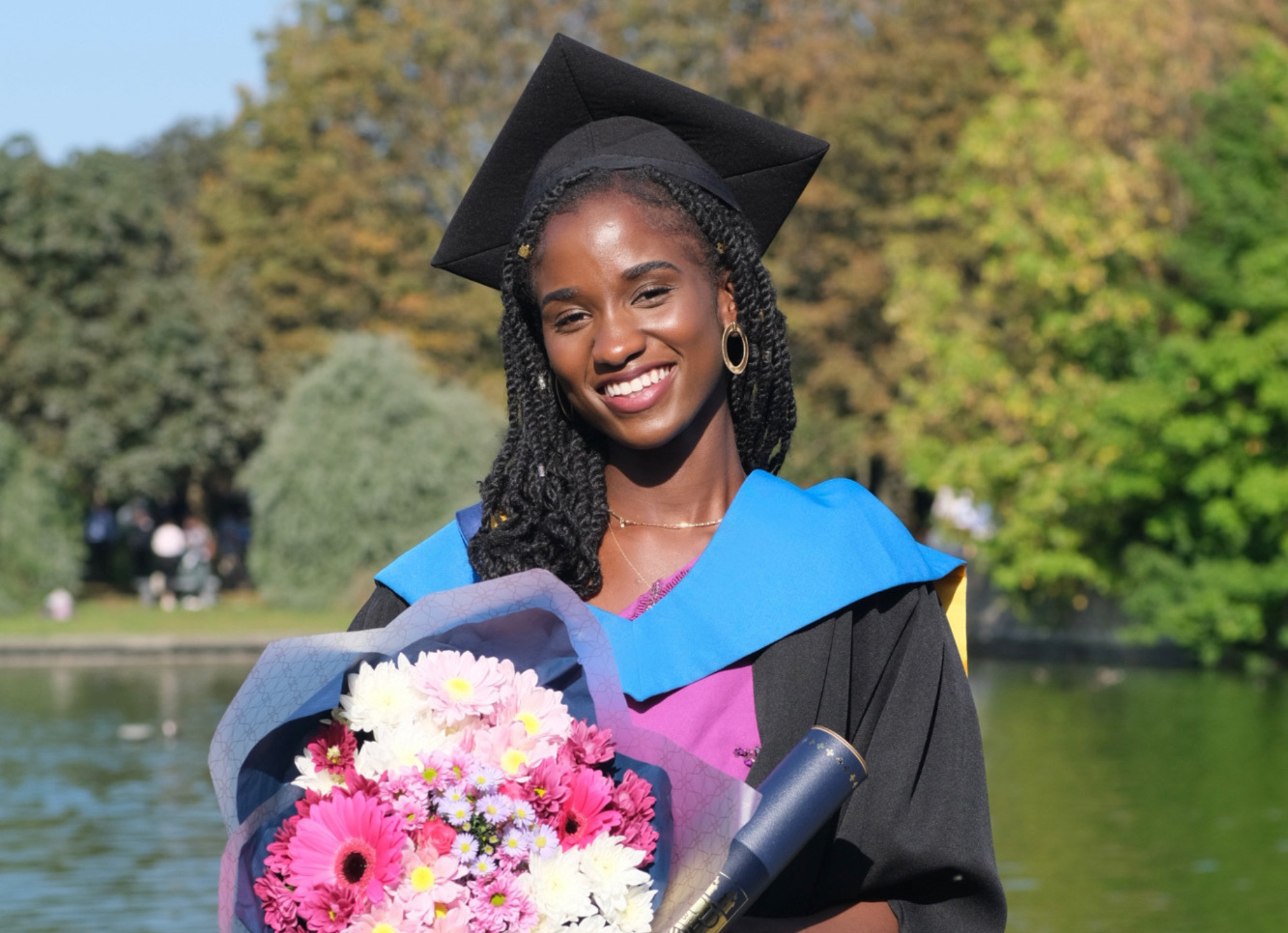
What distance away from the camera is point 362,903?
202cm

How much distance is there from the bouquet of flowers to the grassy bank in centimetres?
2208

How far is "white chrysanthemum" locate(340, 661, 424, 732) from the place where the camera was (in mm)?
2127

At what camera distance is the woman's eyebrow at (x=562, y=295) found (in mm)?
2506

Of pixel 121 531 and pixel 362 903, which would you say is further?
pixel 121 531

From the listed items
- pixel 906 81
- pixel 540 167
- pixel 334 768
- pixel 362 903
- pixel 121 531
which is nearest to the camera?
pixel 362 903

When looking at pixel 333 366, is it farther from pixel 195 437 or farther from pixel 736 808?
pixel 736 808

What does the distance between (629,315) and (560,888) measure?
0.77 meters

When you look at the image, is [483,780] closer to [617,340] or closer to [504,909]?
[504,909]

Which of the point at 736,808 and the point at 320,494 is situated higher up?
the point at 736,808

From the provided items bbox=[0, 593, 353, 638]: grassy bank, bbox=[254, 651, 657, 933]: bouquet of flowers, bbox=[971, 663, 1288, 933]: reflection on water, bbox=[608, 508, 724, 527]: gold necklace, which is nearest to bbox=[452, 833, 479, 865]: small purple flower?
bbox=[254, 651, 657, 933]: bouquet of flowers

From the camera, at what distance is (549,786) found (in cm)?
206

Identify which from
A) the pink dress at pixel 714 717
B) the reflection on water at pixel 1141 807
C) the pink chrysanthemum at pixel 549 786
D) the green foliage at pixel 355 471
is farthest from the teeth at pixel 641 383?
the green foliage at pixel 355 471

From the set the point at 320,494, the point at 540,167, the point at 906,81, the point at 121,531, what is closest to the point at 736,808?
the point at 540,167

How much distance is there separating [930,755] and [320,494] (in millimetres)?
27554
